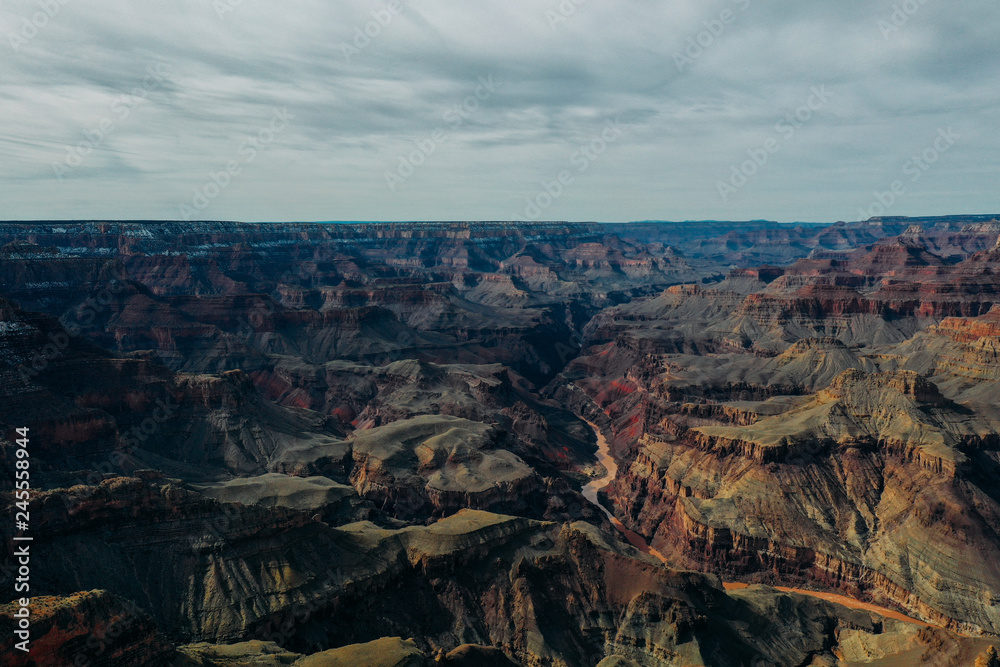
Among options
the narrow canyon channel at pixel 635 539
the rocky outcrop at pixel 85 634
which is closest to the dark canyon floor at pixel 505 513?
the rocky outcrop at pixel 85 634

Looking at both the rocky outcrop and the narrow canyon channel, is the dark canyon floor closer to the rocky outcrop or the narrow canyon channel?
the rocky outcrop

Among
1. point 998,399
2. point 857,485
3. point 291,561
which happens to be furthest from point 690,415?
point 291,561

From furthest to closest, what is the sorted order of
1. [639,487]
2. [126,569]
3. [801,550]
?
[639,487] < [801,550] < [126,569]

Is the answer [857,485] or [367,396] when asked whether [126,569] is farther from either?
[367,396]

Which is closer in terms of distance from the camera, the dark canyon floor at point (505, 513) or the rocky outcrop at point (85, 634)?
the rocky outcrop at point (85, 634)

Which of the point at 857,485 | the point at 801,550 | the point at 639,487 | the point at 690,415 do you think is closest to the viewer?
the point at 801,550

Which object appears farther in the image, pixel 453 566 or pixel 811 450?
pixel 811 450

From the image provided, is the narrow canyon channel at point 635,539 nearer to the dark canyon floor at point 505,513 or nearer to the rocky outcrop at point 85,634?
the dark canyon floor at point 505,513

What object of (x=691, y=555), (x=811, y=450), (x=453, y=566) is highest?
(x=811, y=450)

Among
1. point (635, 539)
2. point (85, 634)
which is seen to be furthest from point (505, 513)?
point (85, 634)
